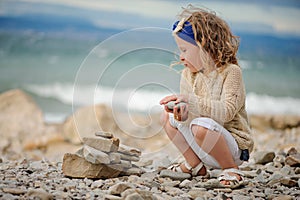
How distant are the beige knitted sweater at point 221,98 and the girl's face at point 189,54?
50 millimetres

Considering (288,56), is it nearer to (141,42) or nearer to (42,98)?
(42,98)

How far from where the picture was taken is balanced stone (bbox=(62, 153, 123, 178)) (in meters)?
2.17

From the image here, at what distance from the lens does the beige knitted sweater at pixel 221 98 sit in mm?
2051

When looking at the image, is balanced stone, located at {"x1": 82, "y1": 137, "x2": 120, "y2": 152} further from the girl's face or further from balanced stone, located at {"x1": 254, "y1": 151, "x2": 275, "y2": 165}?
Result: balanced stone, located at {"x1": 254, "y1": 151, "x2": 275, "y2": 165}

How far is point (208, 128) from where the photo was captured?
209 cm

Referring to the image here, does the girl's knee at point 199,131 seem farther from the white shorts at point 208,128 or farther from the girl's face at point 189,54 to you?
the girl's face at point 189,54

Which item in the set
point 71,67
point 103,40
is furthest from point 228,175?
point 103,40

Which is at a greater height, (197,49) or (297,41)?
(197,49)

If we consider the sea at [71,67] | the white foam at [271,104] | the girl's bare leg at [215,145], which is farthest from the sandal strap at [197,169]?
the white foam at [271,104]

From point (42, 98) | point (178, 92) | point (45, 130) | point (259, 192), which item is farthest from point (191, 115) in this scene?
point (42, 98)

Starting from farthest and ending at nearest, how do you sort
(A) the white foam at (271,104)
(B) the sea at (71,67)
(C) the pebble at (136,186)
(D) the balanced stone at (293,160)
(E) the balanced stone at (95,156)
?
(B) the sea at (71,67) → (A) the white foam at (271,104) → (D) the balanced stone at (293,160) → (E) the balanced stone at (95,156) → (C) the pebble at (136,186)

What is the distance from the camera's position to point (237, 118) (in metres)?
2.17

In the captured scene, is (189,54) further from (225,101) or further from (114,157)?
(114,157)

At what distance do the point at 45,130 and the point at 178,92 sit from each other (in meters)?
3.04
